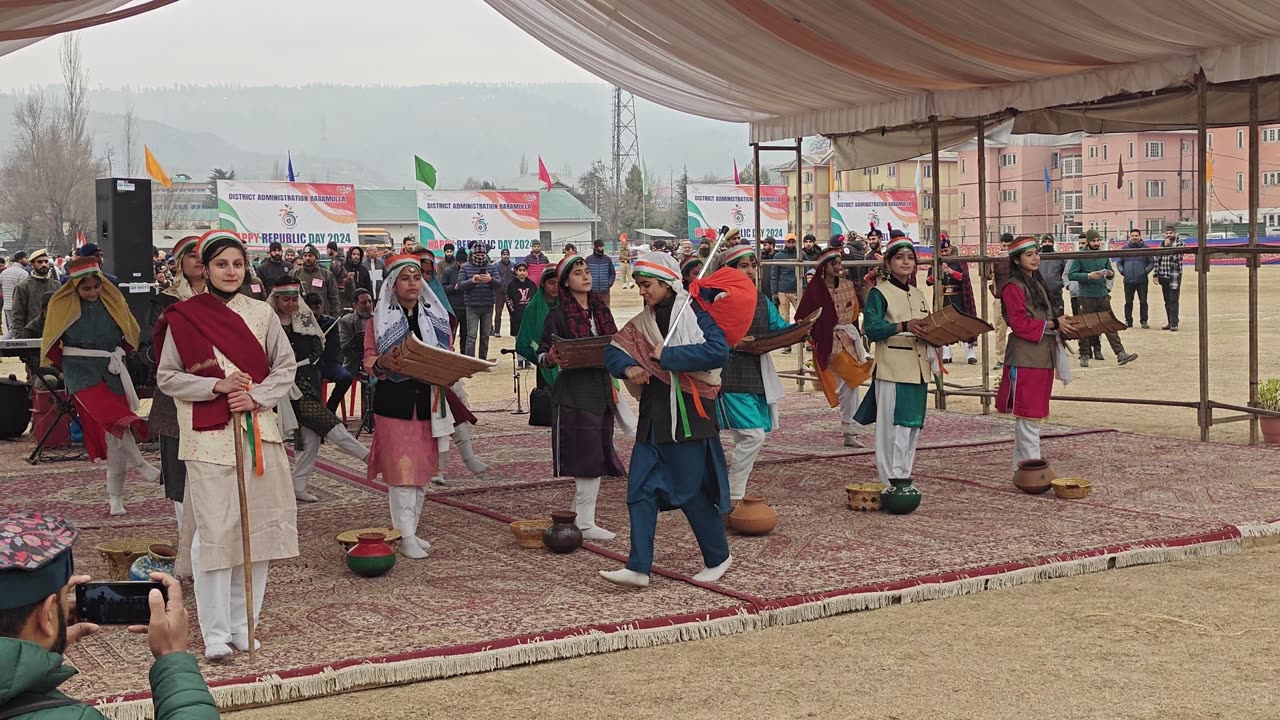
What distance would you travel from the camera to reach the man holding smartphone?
6.30 ft

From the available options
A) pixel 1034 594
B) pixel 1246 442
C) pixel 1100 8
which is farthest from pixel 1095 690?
pixel 1246 442

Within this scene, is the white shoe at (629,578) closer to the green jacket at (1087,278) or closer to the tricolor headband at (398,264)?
the tricolor headband at (398,264)

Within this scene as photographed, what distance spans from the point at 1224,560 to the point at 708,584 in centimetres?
252

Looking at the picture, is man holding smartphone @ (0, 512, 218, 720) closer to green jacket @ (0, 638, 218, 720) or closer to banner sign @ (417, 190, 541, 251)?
green jacket @ (0, 638, 218, 720)

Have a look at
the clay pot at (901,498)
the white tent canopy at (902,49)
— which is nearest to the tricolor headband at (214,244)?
Answer: the clay pot at (901,498)

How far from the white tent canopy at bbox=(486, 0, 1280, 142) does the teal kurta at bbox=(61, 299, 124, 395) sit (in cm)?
349

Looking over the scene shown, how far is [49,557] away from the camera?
204 cm

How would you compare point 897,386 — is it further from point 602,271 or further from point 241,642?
point 602,271

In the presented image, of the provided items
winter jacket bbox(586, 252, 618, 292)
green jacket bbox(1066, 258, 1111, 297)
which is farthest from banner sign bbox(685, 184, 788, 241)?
green jacket bbox(1066, 258, 1111, 297)

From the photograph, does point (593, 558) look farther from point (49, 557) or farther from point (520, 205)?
point (520, 205)

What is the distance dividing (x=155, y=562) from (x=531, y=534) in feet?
5.76

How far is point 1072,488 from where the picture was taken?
754 cm

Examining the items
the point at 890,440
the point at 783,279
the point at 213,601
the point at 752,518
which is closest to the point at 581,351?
the point at 752,518

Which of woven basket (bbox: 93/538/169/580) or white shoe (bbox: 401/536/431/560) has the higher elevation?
woven basket (bbox: 93/538/169/580)
